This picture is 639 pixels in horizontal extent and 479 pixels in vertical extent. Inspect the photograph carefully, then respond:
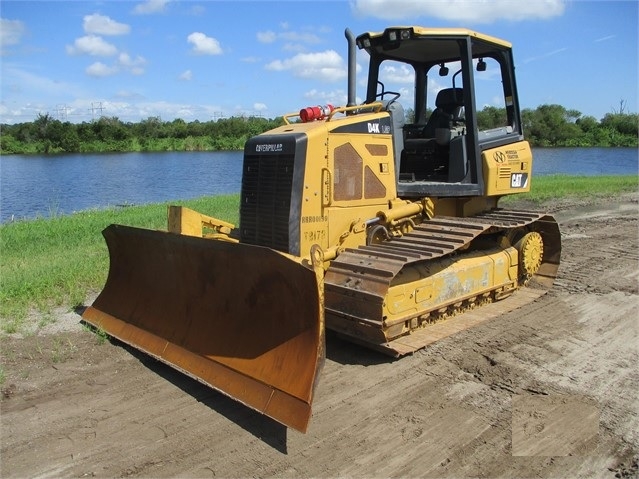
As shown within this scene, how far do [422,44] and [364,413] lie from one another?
14.1ft

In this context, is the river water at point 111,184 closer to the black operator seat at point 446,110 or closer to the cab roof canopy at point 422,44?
the cab roof canopy at point 422,44

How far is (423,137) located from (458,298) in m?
2.12

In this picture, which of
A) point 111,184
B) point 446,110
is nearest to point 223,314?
point 446,110

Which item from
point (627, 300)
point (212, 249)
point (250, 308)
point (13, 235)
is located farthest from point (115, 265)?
point (13, 235)

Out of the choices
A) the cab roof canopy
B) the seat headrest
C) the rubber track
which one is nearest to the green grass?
the rubber track

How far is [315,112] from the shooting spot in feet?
→ 19.1

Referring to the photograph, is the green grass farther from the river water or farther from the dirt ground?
the river water

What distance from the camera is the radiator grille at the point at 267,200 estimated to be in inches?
208

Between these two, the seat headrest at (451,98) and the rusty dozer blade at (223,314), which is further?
the seat headrest at (451,98)

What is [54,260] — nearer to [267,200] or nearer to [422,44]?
[267,200]

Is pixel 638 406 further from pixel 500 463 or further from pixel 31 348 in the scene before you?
pixel 31 348

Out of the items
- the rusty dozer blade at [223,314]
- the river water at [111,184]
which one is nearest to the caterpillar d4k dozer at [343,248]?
the rusty dozer blade at [223,314]

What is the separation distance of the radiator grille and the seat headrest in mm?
2617

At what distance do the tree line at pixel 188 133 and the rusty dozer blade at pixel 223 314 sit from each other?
5608 cm
